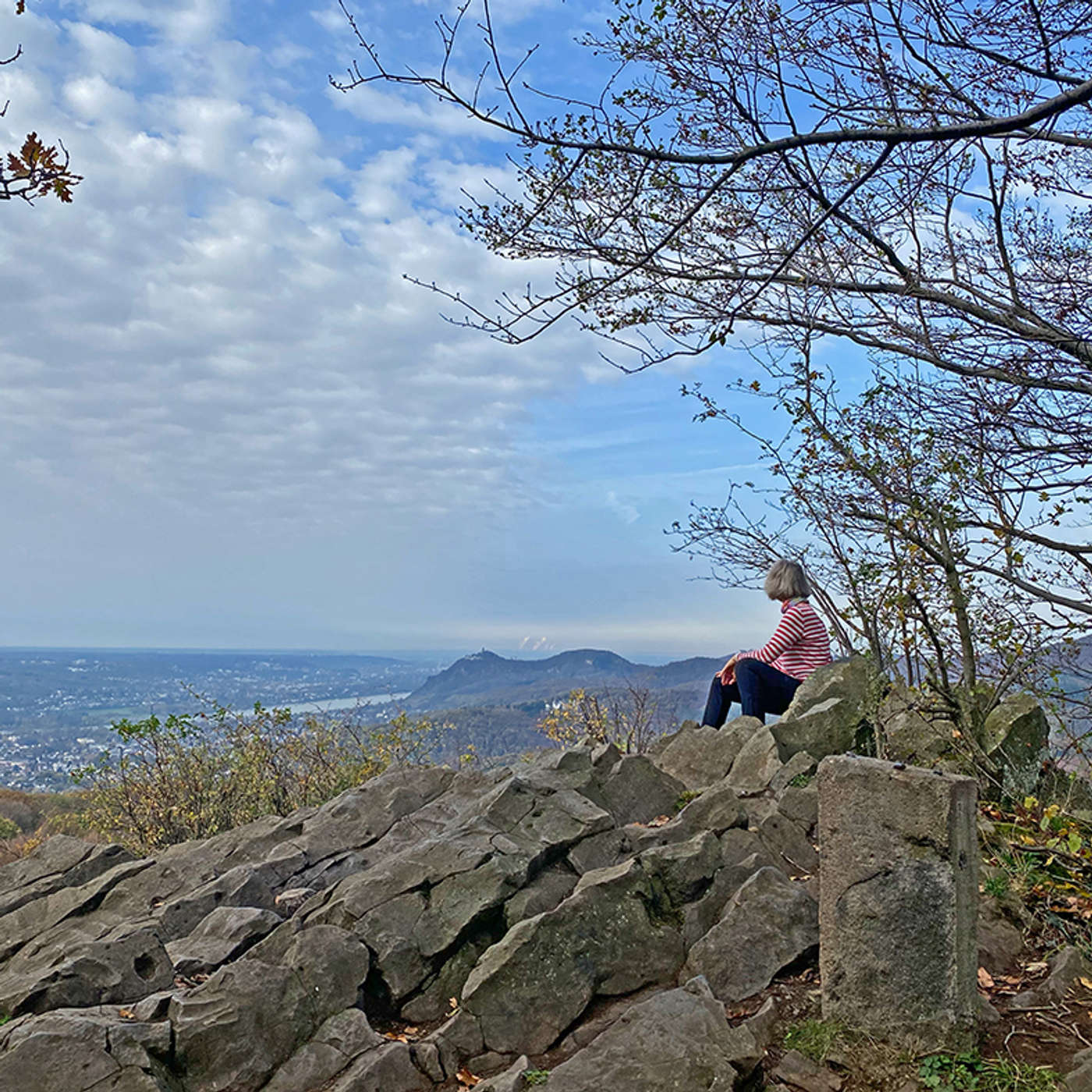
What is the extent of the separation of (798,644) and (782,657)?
26 centimetres

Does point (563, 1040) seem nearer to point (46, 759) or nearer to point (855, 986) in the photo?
point (855, 986)

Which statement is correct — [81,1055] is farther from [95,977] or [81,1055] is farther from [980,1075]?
[980,1075]

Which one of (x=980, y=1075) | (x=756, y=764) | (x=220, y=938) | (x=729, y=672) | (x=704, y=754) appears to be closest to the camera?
(x=980, y=1075)

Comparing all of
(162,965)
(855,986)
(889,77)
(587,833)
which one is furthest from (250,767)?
(889,77)

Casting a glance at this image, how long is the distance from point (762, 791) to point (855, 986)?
3956mm

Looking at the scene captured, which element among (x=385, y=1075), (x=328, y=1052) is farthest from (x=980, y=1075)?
(x=328, y=1052)

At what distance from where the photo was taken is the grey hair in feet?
33.9

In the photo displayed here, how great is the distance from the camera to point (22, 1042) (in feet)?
17.6

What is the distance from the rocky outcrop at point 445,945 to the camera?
5.39 m

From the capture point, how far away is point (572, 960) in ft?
20.0

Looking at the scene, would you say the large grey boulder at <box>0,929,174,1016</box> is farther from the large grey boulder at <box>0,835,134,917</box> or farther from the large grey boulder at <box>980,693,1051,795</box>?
the large grey boulder at <box>980,693,1051,795</box>

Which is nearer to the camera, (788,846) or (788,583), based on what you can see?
(788,846)

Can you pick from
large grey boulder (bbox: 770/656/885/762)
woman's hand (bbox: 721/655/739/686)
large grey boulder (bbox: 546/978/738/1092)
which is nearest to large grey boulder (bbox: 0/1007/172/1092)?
large grey boulder (bbox: 546/978/738/1092)

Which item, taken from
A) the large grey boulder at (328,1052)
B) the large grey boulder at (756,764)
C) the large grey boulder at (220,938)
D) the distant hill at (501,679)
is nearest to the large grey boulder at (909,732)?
the large grey boulder at (756,764)
